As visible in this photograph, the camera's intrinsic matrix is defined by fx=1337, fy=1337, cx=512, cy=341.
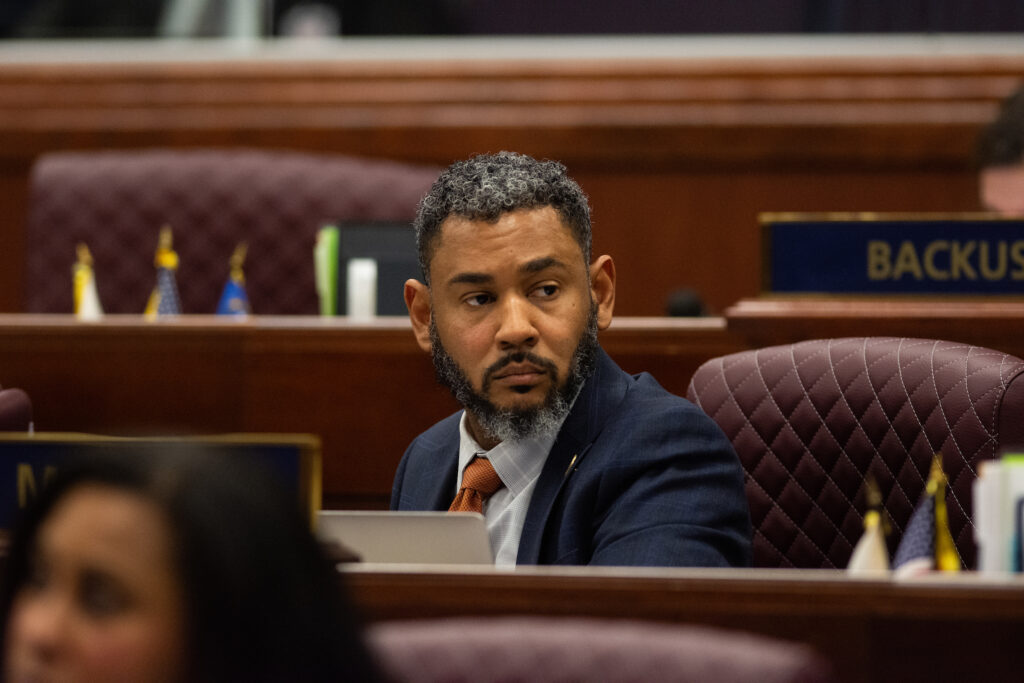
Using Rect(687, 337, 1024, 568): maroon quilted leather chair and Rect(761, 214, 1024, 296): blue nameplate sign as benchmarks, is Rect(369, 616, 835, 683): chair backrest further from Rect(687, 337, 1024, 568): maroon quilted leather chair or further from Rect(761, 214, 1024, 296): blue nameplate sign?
Rect(761, 214, 1024, 296): blue nameplate sign

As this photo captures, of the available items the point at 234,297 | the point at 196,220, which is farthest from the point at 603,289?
the point at 196,220

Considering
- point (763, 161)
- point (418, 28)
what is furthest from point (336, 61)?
point (763, 161)

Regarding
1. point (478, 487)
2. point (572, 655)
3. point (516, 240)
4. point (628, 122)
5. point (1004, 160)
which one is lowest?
point (478, 487)

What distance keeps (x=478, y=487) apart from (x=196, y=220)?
2.50 meters

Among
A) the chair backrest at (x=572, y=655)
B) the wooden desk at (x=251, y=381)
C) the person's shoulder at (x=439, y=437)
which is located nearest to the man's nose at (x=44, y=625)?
the chair backrest at (x=572, y=655)

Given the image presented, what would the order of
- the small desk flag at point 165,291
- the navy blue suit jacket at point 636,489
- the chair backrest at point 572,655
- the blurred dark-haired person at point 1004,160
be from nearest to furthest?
the chair backrest at point 572,655, the navy blue suit jacket at point 636,489, the blurred dark-haired person at point 1004,160, the small desk flag at point 165,291

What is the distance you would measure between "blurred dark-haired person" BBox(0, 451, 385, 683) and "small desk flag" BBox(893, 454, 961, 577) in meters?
0.76

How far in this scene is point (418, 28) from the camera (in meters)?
4.58

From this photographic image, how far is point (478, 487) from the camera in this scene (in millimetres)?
1836

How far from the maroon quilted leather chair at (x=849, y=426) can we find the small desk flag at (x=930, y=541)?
0.38 meters

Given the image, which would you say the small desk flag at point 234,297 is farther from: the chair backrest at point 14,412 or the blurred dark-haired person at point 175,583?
the blurred dark-haired person at point 175,583

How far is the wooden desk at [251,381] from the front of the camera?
250 cm

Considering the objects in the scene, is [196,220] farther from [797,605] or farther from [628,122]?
[797,605]

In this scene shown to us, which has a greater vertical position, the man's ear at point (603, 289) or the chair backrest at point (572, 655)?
the man's ear at point (603, 289)
